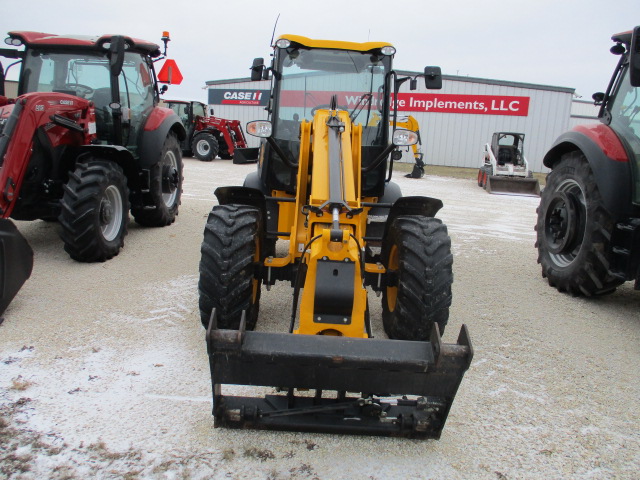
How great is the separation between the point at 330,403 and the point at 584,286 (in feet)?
10.7

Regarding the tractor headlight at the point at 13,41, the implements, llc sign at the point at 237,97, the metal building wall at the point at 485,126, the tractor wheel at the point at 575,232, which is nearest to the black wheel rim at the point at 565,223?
the tractor wheel at the point at 575,232

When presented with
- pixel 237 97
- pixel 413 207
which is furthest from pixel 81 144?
pixel 237 97

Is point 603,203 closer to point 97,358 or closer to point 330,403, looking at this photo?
point 330,403

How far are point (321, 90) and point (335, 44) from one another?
15.9 inches

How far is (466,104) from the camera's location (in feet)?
71.3

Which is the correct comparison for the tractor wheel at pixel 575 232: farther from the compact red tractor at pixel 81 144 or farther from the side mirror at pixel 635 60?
the compact red tractor at pixel 81 144

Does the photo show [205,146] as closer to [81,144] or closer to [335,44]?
[81,144]

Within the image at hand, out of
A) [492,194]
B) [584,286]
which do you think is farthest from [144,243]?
[492,194]

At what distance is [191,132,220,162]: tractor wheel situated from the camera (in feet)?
59.1

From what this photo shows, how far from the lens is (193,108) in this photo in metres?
18.5

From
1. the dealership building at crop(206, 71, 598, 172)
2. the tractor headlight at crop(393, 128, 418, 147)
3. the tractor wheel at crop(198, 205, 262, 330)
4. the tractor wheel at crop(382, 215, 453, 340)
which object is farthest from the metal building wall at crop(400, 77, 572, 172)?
the tractor wheel at crop(198, 205, 262, 330)

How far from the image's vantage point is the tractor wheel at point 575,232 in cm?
460

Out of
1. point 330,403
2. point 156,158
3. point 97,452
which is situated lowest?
point 97,452

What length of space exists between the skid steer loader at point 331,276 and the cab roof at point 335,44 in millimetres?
11
